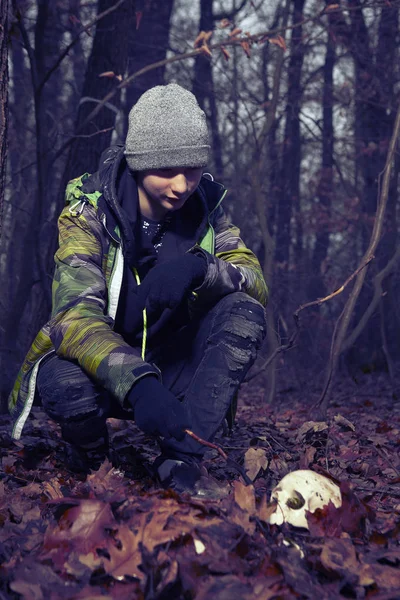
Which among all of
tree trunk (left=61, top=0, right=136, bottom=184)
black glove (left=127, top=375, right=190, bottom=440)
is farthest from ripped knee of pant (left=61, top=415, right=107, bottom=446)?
tree trunk (left=61, top=0, right=136, bottom=184)

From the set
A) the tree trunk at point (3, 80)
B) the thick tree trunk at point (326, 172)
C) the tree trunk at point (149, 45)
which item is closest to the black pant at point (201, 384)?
the tree trunk at point (3, 80)

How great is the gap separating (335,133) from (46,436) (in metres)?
11.4

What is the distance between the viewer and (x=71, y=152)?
6.47 meters

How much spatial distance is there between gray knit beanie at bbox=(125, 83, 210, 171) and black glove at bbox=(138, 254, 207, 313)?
55 centimetres

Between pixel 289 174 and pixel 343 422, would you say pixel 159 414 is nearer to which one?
pixel 343 422

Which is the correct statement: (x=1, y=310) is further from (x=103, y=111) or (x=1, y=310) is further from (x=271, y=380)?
(x=271, y=380)

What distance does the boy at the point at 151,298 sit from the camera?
124 inches

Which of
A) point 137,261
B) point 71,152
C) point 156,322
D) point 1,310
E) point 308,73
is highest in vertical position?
point 308,73

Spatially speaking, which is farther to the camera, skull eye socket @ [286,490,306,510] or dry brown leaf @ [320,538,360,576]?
skull eye socket @ [286,490,306,510]

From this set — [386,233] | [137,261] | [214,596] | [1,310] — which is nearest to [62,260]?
[137,261]

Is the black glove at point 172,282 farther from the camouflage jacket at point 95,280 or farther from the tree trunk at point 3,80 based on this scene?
the tree trunk at point 3,80

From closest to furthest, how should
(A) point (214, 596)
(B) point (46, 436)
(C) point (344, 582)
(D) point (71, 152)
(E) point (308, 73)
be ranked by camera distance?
(A) point (214, 596), (C) point (344, 582), (B) point (46, 436), (D) point (71, 152), (E) point (308, 73)

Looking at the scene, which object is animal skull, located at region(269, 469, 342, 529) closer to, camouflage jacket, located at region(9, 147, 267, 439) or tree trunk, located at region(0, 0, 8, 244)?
camouflage jacket, located at region(9, 147, 267, 439)

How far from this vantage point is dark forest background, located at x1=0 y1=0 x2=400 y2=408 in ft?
22.1
